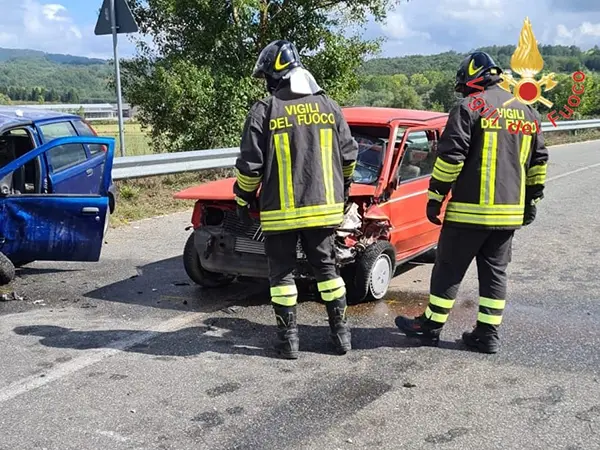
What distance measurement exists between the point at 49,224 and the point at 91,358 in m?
2.13

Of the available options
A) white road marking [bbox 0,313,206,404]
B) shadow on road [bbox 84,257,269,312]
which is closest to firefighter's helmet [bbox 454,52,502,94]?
shadow on road [bbox 84,257,269,312]

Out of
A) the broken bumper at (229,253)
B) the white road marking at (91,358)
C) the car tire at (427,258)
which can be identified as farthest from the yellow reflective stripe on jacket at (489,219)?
the car tire at (427,258)

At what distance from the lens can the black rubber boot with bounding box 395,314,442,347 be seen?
4545 millimetres

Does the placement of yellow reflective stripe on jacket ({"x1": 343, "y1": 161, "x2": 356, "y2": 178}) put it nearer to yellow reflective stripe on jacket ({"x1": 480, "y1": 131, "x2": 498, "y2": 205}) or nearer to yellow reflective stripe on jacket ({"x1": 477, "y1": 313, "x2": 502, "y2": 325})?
yellow reflective stripe on jacket ({"x1": 480, "y1": 131, "x2": 498, "y2": 205})

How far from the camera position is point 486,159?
4266 millimetres

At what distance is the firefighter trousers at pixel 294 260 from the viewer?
14.2ft

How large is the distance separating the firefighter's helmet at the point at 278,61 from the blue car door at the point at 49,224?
8.28ft

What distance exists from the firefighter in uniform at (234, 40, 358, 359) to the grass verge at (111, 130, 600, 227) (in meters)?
4.83

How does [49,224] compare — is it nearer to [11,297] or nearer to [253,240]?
[11,297]

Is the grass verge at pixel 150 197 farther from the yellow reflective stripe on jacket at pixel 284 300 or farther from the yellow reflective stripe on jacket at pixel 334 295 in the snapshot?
the yellow reflective stripe on jacket at pixel 334 295

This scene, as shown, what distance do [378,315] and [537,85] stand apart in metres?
2.13

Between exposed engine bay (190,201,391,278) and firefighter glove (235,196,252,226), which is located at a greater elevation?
firefighter glove (235,196,252,226)

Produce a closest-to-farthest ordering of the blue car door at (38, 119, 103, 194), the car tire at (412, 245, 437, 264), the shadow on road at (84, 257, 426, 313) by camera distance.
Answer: the shadow on road at (84, 257, 426, 313), the blue car door at (38, 119, 103, 194), the car tire at (412, 245, 437, 264)

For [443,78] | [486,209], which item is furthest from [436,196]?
[443,78]
